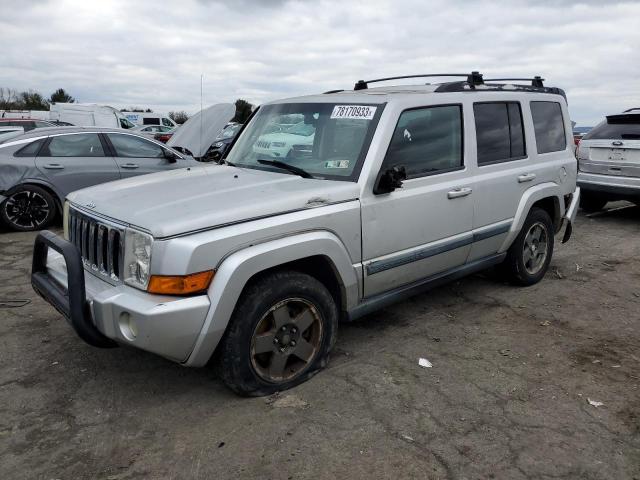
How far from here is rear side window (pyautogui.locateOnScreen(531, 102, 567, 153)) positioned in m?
5.14

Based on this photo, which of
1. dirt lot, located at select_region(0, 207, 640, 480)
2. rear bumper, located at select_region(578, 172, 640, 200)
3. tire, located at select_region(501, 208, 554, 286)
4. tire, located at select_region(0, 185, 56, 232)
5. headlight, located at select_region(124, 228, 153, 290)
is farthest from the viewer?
rear bumper, located at select_region(578, 172, 640, 200)

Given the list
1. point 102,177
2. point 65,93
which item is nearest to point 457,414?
point 102,177

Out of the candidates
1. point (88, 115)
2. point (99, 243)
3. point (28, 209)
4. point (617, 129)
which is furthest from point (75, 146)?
point (88, 115)

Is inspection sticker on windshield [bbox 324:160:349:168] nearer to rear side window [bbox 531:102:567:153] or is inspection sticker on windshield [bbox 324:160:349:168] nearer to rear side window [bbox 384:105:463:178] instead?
rear side window [bbox 384:105:463:178]

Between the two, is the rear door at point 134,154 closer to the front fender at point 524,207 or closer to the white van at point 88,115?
the front fender at point 524,207

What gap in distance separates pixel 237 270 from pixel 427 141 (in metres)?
1.90

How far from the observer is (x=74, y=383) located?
3.51 meters

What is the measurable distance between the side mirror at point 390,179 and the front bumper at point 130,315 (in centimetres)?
138

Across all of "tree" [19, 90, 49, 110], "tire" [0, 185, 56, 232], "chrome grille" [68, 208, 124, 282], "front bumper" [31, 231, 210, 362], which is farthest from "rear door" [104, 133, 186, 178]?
"tree" [19, 90, 49, 110]

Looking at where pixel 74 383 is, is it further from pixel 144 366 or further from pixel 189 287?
pixel 189 287

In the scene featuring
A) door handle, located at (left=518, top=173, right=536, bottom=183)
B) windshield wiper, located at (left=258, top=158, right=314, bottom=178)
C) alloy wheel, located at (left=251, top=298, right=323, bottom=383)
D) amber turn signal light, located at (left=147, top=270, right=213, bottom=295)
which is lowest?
alloy wheel, located at (left=251, top=298, right=323, bottom=383)

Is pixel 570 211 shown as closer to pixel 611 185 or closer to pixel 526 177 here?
pixel 526 177

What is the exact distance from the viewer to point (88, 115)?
2292cm

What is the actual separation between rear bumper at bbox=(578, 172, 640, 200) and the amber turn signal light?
23.4 feet
